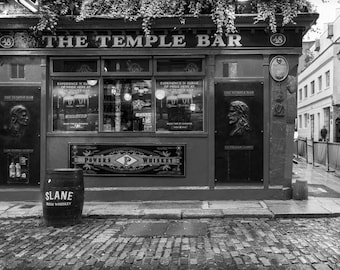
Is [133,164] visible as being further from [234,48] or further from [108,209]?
[234,48]

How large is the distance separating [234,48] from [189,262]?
5.54m

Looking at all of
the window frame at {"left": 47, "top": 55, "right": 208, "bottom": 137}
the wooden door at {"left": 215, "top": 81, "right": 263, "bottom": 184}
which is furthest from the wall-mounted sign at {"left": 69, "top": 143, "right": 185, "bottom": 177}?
the wooden door at {"left": 215, "top": 81, "right": 263, "bottom": 184}

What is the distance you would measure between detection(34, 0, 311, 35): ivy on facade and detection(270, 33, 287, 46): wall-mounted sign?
39 cm

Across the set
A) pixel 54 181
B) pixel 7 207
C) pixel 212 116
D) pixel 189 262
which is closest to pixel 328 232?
pixel 189 262

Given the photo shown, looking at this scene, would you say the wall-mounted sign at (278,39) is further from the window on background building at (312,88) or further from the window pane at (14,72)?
the window on background building at (312,88)

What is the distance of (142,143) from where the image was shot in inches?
367

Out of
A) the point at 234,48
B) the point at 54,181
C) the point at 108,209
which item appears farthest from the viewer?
the point at 234,48

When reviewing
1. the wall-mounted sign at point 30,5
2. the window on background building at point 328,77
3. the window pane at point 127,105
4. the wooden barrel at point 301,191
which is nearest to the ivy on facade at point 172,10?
the wall-mounted sign at point 30,5

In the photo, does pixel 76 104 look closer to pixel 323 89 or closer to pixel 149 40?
pixel 149 40

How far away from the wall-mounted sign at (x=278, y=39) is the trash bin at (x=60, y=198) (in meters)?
5.36

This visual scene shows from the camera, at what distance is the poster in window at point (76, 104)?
9.45m

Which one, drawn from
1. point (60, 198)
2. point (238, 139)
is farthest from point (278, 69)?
point (60, 198)

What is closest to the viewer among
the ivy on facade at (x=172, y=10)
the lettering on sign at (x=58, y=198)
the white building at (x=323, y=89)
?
the lettering on sign at (x=58, y=198)

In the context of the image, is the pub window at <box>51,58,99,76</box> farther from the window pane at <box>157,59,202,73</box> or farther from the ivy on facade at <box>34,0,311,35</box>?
the window pane at <box>157,59,202,73</box>
